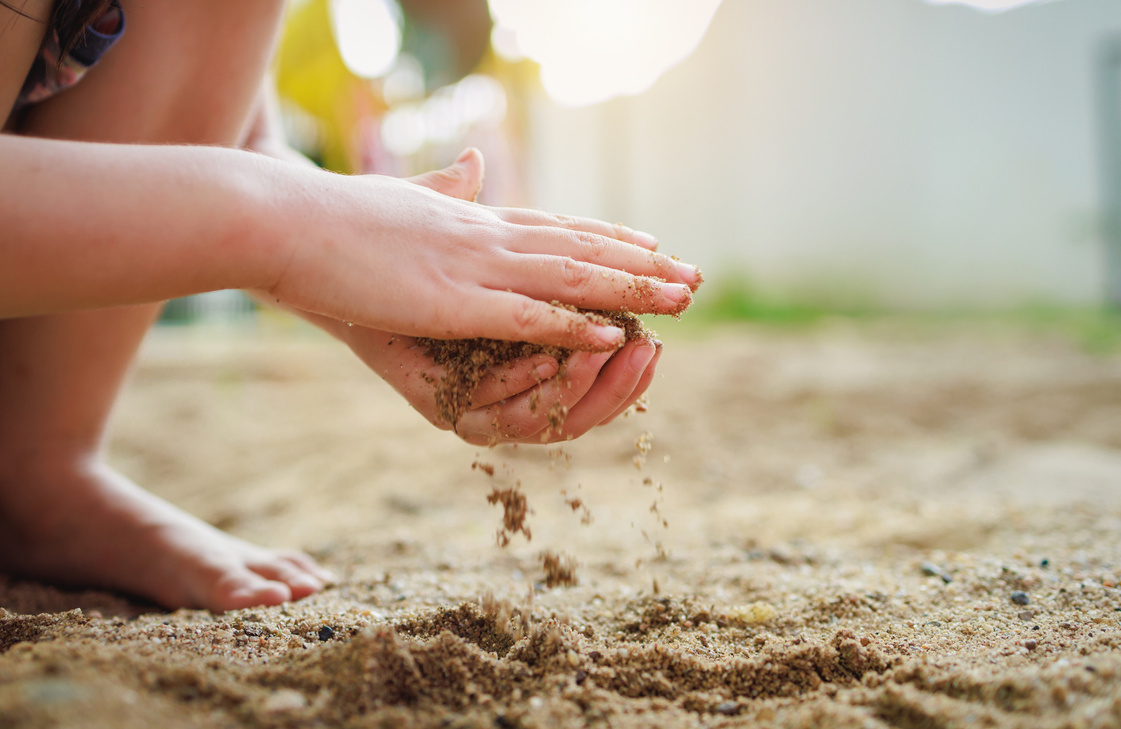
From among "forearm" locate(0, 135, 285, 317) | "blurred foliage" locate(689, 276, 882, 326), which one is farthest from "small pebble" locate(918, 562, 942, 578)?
"blurred foliage" locate(689, 276, 882, 326)

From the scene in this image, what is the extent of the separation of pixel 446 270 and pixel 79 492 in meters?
0.89

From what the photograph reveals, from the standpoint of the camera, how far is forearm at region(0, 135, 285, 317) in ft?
2.07

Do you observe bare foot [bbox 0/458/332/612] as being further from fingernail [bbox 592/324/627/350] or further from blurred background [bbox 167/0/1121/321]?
blurred background [bbox 167/0/1121/321]

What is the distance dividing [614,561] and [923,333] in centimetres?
344

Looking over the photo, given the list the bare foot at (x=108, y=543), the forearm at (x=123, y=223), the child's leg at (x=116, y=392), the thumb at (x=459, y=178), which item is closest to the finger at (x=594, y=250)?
the thumb at (x=459, y=178)

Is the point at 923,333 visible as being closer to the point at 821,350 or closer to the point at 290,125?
the point at 821,350

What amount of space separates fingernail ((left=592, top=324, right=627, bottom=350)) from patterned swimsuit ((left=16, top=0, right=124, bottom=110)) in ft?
2.62

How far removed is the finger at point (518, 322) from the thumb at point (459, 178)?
0.24 metres

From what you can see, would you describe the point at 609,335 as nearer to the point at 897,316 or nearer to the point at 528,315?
the point at 528,315

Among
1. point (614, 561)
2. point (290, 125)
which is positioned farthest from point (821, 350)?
point (290, 125)

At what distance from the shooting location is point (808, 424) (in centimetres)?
237

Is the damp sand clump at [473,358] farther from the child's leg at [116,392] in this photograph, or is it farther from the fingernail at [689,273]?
the child's leg at [116,392]

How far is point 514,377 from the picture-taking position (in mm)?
836

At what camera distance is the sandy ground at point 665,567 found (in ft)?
2.06
